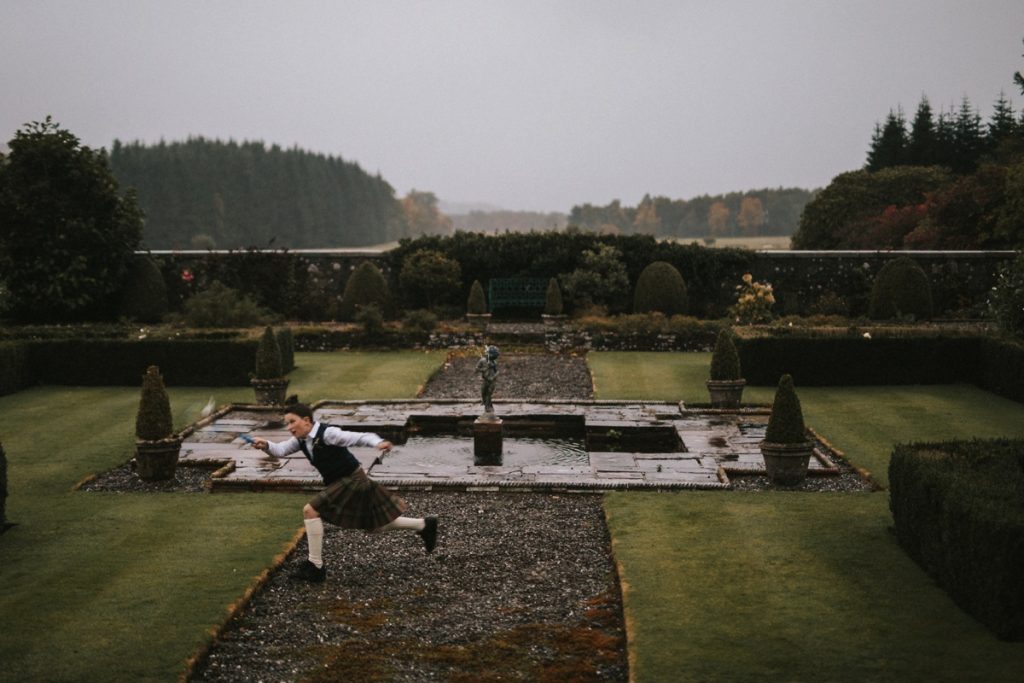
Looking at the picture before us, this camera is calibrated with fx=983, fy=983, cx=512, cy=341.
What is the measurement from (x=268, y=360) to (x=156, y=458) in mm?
5705

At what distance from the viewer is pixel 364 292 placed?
3300 centimetres

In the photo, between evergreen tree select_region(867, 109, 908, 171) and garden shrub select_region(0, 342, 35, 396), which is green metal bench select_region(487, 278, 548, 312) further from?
evergreen tree select_region(867, 109, 908, 171)

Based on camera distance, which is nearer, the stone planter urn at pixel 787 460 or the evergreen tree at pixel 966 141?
the stone planter urn at pixel 787 460

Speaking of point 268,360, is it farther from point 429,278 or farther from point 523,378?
point 429,278

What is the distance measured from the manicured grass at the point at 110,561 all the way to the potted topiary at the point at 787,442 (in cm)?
597

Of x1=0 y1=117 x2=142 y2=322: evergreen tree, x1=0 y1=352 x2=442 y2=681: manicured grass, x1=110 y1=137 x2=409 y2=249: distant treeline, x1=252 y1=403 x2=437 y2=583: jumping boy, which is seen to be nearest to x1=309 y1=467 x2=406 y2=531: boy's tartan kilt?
x1=252 y1=403 x2=437 y2=583: jumping boy

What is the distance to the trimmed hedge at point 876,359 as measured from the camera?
2073 cm

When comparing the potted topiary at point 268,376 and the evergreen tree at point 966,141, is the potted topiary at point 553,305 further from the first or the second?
the evergreen tree at point 966,141

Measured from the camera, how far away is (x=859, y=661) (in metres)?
7.00

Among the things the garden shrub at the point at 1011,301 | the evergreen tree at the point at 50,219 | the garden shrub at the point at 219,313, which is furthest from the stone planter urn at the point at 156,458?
the evergreen tree at the point at 50,219

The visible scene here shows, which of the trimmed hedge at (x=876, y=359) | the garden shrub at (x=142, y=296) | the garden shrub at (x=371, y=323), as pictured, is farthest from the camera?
the garden shrub at (x=142, y=296)

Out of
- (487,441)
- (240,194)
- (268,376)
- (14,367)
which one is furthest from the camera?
(240,194)

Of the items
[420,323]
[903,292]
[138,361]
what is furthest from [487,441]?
[903,292]

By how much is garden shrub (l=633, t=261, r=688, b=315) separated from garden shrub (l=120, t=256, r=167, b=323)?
616 inches
